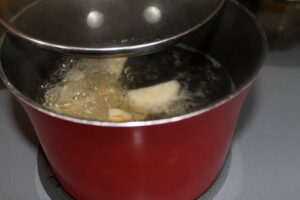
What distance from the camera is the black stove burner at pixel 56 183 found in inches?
24.8

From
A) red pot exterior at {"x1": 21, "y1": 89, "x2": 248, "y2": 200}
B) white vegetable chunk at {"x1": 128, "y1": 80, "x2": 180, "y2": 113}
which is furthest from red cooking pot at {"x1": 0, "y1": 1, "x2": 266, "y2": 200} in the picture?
white vegetable chunk at {"x1": 128, "y1": 80, "x2": 180, "y2": 113}

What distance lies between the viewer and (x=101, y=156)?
0.48 meters

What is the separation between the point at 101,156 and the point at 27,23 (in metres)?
0.18

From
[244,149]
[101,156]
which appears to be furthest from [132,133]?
[244,149]

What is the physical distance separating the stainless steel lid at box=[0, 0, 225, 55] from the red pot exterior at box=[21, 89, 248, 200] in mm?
87

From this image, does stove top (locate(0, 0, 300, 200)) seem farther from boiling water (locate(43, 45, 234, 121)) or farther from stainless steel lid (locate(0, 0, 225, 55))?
stainless steel lid (locate(0, 0, 225, 55))

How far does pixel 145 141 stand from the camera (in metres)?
0.46

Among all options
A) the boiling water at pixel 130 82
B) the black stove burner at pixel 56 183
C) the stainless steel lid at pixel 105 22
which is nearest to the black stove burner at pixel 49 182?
the black stove burner at pixel 56 183

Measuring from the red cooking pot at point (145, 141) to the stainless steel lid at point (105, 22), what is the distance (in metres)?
0.05

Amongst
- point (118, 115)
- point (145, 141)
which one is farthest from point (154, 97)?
point (145, 141)

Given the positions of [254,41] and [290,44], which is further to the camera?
[290,44]

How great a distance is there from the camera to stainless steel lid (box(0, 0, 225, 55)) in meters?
0.47

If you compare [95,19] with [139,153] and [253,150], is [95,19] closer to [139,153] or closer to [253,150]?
[139,153]

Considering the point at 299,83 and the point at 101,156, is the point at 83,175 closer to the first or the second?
the point at 101,156
